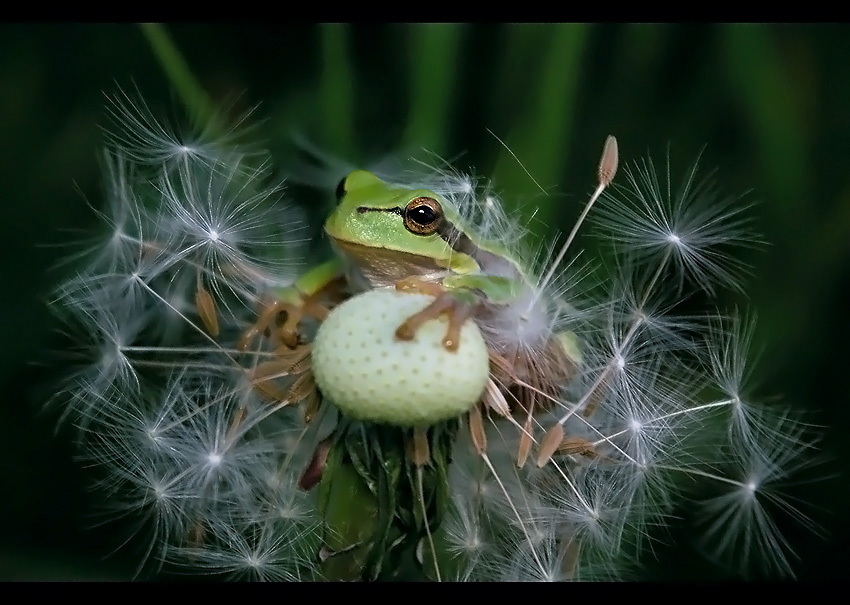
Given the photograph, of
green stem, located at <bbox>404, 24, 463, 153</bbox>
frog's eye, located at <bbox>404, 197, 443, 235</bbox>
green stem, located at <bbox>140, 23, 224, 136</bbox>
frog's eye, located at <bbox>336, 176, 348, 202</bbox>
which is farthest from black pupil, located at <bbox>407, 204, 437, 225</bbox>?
green stem, located at <bbox>140, 23, 224, 136</bbox>

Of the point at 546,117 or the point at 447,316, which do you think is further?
the point at 546,117

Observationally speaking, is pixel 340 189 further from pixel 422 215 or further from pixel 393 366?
pixel 393 366

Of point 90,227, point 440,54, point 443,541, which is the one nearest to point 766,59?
point 440,54

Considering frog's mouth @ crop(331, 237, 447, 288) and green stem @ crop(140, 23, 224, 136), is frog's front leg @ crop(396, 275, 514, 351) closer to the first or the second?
frog's mouth @ crop(331, 237, 447, 288)

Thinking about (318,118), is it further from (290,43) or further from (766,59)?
(766,59)

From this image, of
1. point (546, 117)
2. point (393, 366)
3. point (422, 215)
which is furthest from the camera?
point (546, 117)

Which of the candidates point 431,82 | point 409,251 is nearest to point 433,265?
point 409,251
